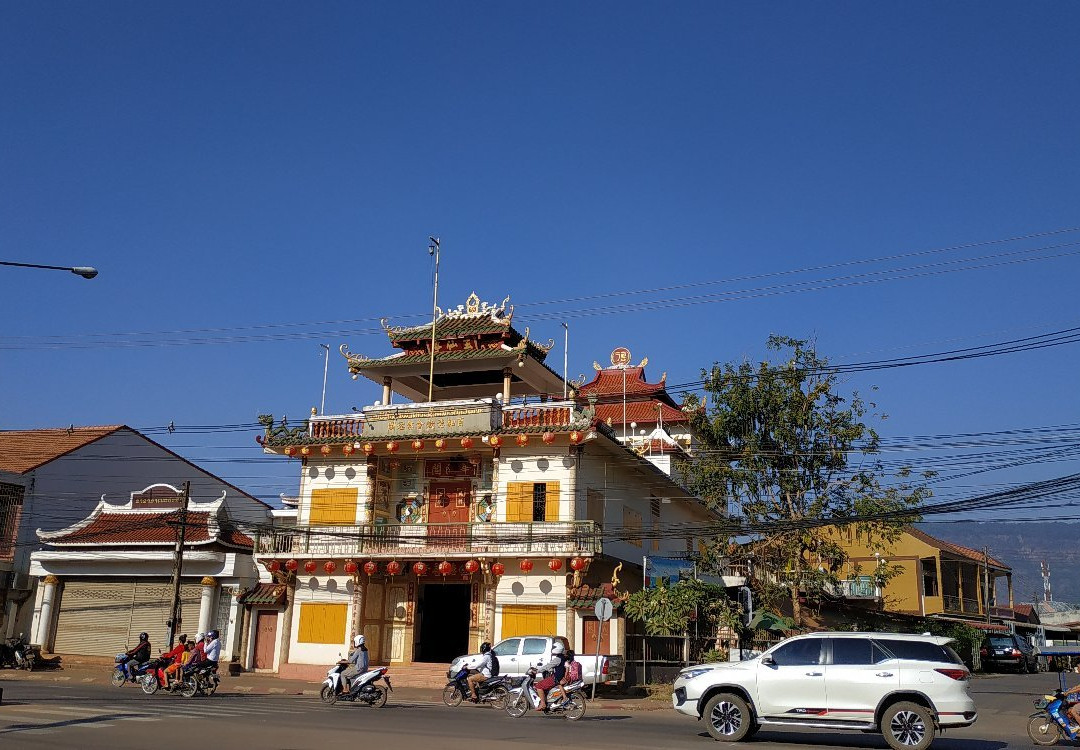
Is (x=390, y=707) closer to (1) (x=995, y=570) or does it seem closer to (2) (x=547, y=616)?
(2) (x=547, y=616)

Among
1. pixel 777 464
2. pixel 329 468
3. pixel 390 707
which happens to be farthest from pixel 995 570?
pixel 390 707

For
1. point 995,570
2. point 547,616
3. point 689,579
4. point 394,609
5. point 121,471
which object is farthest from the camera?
point 995,570

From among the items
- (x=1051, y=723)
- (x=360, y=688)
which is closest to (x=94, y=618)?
(x=360, y=688)

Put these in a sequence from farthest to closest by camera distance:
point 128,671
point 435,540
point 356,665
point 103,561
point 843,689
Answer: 1. point 103,561
2. point 435,540
3. point 128,671
4. point 356,665
5. point 843,689

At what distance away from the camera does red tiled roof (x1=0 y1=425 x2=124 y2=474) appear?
39.7 m

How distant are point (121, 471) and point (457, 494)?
760 inches

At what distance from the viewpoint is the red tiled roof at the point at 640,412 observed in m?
48.6

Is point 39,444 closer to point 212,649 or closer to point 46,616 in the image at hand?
point 46,616

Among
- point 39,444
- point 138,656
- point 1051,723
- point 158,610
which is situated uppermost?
point 39,444

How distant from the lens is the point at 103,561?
35.3 metres

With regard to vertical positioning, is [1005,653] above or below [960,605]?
below

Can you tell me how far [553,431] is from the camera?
100 feet

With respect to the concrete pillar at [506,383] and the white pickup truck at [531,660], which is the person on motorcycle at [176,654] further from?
the concrete pillar at [506,383]

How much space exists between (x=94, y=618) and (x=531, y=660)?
2043 centimetres
